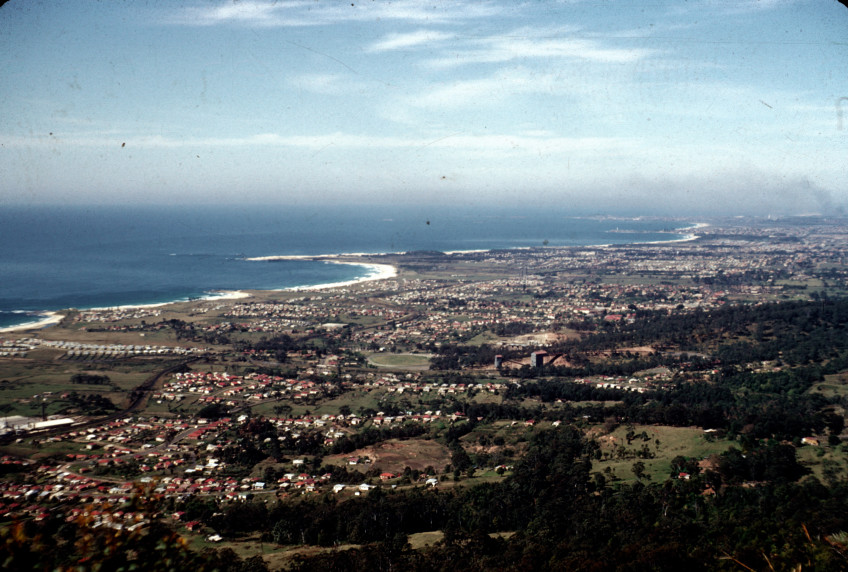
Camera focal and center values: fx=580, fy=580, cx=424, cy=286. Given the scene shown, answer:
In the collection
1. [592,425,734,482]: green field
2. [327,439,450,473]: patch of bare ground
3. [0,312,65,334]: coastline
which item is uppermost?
[0,312,65,334]: coastline

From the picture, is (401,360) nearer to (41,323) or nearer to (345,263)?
(41,323)

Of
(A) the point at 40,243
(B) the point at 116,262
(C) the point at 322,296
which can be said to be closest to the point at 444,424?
(C) the point at 322,296

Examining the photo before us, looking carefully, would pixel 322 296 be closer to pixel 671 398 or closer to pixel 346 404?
pixel 346 404

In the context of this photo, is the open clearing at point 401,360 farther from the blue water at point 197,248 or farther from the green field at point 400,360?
the blue water at point 197,248

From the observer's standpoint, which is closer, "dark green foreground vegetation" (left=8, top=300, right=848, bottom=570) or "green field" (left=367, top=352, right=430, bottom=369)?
"dark green foreground vegetation" (left=8, top=300, right=848, bottom=570)

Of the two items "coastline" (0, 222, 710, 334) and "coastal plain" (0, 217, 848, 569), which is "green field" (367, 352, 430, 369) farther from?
"coastline" (0, 222, 710, 334)

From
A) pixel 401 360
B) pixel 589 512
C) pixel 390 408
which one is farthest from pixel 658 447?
pixel 401 360

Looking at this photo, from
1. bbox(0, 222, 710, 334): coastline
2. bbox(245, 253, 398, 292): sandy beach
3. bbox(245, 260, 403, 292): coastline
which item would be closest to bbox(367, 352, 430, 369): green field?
bbox(0, 222, 710, 334): coastline
